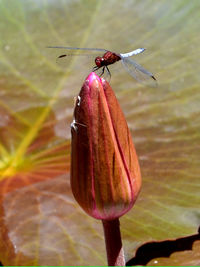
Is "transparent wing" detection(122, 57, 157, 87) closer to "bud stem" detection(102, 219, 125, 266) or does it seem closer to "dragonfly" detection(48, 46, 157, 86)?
"dragonfly" detection(48, 46, 157, 86)

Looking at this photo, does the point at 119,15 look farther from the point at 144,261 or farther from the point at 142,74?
the point at 144,261

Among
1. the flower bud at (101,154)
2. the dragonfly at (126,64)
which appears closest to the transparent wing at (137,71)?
the dragonfly at (126,64)

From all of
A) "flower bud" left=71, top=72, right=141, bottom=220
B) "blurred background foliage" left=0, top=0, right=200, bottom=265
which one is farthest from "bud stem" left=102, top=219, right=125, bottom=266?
"blurred background foliage" left=0, top=0, right=200, bottom=265

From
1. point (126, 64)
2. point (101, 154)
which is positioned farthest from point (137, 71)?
point (101, 154)

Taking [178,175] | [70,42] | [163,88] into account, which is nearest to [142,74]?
[178,175]

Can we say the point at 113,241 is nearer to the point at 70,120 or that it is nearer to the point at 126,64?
the point at 126,64

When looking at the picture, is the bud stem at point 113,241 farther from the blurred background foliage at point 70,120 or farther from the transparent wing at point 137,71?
the transparent wing at point 137,71
